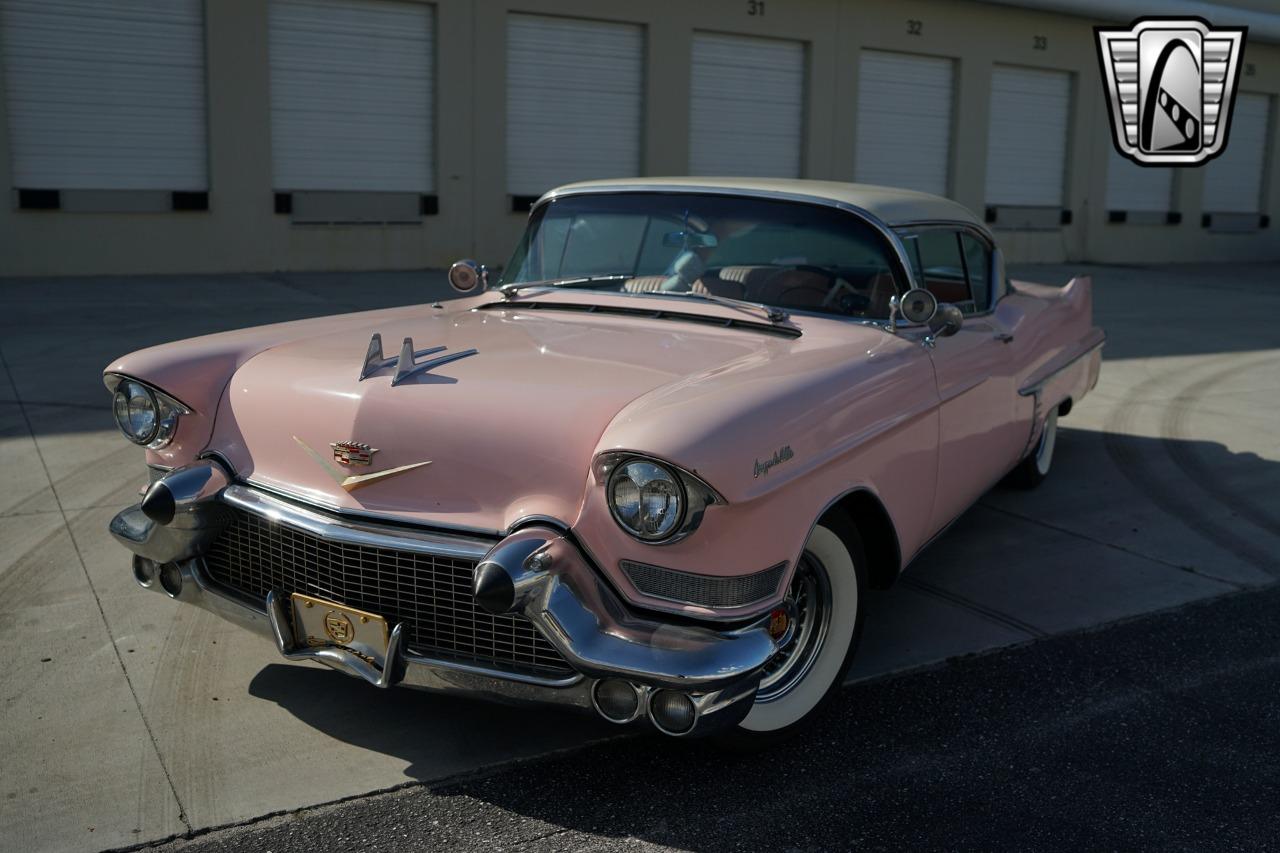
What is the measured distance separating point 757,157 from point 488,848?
1508cm

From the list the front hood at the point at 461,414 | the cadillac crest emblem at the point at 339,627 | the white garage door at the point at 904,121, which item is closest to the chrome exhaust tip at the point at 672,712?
the front hood at the point at 461,414

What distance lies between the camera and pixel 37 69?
40.4 feet

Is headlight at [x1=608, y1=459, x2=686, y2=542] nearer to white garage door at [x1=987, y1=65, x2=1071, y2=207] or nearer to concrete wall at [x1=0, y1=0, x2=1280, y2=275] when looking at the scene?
concrete wall at [x1=0, y1=0, x2=1280, y2=275]

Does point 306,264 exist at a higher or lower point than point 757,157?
lower

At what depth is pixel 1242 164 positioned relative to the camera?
2233 centimetres

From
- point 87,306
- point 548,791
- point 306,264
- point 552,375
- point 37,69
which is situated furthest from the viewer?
point 306,264

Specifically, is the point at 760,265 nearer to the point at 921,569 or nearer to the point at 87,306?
the point at 921,569

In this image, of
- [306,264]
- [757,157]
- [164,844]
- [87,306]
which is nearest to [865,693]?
[164,844]

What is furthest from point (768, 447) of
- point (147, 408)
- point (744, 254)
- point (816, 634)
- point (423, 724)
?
point (147, 408)

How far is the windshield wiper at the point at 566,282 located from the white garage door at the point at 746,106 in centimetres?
1229

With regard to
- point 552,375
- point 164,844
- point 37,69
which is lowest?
point 164,844

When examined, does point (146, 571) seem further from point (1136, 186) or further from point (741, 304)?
point (1136, 186)

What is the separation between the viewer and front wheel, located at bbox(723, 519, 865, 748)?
3178mm

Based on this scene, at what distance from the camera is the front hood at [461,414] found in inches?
115
